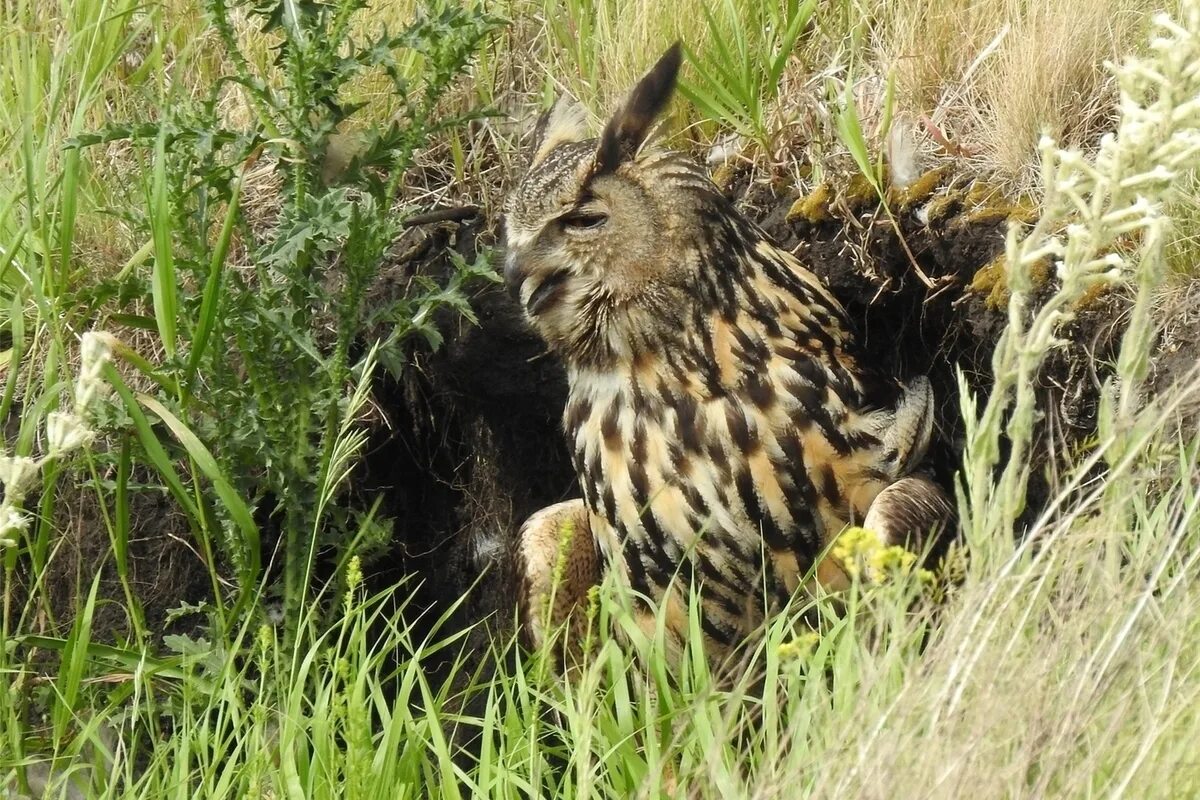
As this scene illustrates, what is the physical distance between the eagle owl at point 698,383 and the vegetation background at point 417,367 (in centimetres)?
17

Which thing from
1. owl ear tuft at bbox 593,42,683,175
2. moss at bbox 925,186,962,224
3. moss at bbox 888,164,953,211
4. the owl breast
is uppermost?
owl ear tuft at bbox 593,42,683,175

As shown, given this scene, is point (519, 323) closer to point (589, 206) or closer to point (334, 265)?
point (334, 265)

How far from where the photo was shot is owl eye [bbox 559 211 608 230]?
2.95m

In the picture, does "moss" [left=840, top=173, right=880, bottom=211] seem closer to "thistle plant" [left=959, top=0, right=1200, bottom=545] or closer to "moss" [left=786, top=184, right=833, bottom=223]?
"moss" [left=786, top=184, right=833, bottom=223]

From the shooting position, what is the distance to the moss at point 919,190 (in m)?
3.40

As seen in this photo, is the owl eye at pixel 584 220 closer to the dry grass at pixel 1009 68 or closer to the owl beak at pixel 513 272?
the owl beak at pixel 513 272

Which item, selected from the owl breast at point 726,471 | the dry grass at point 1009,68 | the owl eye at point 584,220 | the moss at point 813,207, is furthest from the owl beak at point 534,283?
the dry grass at point 1009,68

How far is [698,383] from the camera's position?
9.84ft

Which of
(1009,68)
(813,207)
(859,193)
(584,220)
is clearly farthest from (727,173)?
(584,220)

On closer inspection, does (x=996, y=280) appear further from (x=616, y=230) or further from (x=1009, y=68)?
(x=616, y=230)

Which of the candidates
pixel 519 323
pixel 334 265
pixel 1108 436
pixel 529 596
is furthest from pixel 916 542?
pixel 334 265

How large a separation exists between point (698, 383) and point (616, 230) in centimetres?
35

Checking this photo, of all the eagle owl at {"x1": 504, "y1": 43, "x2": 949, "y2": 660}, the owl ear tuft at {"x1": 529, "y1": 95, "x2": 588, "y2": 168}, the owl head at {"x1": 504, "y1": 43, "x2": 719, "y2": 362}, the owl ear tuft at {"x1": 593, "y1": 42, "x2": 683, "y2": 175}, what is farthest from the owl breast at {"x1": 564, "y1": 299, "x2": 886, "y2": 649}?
the owl ear tuft at {"x1": 529, "y1": 95, "x2": 588, "y2": 168}

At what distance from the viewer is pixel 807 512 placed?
A: 9.59 feet
